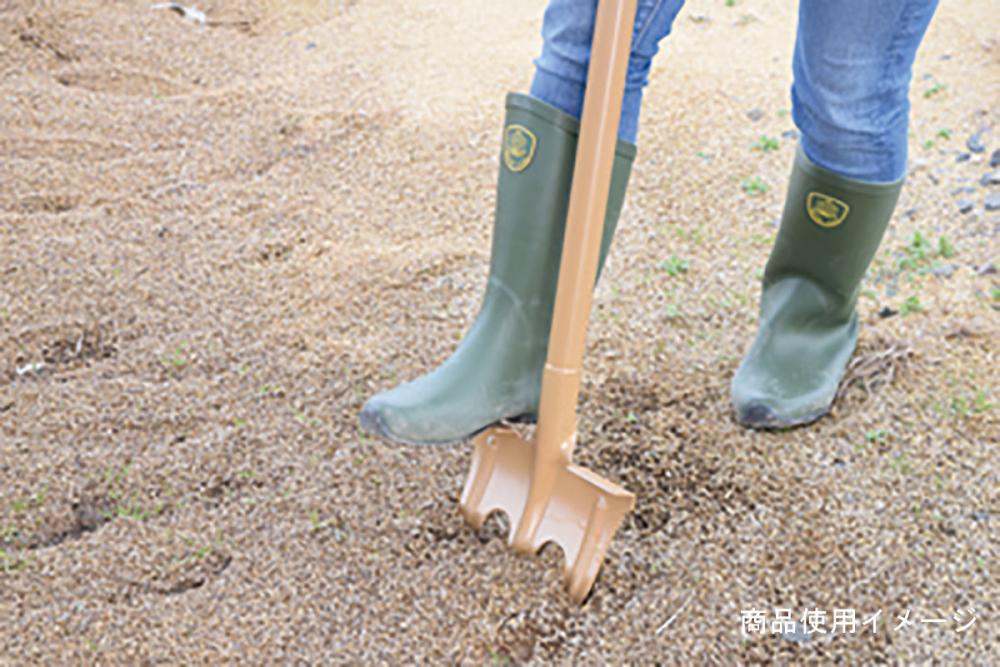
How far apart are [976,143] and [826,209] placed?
129 centimetres

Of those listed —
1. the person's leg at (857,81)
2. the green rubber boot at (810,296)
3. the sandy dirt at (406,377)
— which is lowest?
the sandy dirt at (406,377)

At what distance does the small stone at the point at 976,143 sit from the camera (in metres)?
2.70

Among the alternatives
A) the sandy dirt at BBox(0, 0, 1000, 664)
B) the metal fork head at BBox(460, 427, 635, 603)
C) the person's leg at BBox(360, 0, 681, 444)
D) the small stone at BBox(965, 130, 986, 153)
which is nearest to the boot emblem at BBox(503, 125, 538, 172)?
the person's leg at BBox(360, 0, 681, 444)

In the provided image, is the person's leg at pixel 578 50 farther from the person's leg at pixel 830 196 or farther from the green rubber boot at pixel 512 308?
the person's leg at pixel 830 196

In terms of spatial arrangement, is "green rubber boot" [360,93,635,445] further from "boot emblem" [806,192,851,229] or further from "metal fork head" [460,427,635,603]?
"boot emblem" [806,192,851,229]

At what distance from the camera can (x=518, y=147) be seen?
1.42 m

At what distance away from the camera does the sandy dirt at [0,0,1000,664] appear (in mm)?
1397

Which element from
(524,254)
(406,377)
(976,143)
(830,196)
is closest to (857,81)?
(830,196)

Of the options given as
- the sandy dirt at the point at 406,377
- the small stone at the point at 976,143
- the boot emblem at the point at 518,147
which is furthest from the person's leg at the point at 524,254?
the small stone at the point at 976,143

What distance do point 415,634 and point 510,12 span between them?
2968 mm

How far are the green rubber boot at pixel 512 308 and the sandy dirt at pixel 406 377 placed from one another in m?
0.19

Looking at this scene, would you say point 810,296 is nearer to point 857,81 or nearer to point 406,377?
point 857,81

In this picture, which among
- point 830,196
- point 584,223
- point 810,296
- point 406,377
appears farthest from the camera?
point 406,377

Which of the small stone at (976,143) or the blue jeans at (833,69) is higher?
the blue jeans at (833,69)
